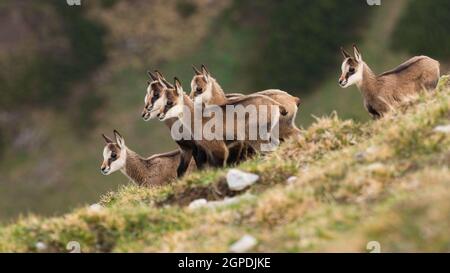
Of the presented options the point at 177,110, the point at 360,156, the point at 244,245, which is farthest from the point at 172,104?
the point at 244,245

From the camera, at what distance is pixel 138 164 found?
79.4ft

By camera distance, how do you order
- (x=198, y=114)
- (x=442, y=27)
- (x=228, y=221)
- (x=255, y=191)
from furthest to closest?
(x=442, y=27) < (x=198, y=114) < (x=255, y=191) < (x=228, y=221)

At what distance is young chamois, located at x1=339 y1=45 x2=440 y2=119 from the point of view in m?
21.8

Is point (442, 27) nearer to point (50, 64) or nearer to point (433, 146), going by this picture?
point (50, 64)

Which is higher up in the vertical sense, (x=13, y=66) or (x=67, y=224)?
(x=13, y=66)

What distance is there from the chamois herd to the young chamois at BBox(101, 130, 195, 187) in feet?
1.09

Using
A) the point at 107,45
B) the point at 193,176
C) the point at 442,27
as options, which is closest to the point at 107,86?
the point at 107,45

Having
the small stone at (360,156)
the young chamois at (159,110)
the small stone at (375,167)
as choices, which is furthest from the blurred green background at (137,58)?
the small stone at (375,167)

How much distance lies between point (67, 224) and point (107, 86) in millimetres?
76067

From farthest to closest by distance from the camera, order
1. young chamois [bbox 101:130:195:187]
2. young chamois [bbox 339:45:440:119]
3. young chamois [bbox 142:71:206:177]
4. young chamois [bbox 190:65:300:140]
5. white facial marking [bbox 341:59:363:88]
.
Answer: young chamois [bbox 101:130:195:187] < white facial marking [bbox 341:59:363:88] < young chamois [bbox 339:45:440:119] < young chamois [bbox 190:65:300:140] < young chamois [bbox 142:71:206:177]

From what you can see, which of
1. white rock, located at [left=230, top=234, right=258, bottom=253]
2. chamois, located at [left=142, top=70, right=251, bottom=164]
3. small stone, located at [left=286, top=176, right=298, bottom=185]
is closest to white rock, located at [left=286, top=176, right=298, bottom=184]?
small stone, located at [left=286, top=176, right=298, bottom=185]

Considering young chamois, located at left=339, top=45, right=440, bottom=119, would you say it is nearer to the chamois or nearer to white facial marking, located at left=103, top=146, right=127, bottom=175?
the chamois

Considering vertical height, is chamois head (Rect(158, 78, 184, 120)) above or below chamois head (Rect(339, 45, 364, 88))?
below
